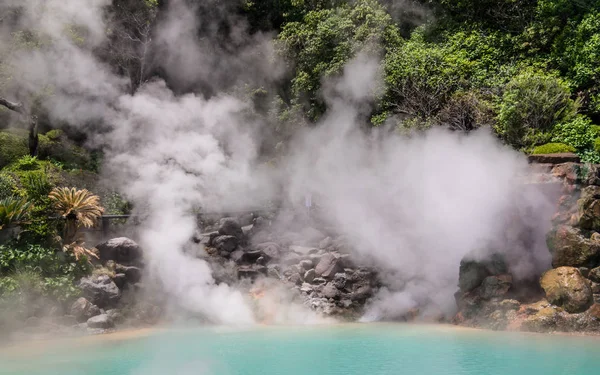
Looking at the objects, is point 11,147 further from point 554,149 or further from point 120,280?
point 554,149

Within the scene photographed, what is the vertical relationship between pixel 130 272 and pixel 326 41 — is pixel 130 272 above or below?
below

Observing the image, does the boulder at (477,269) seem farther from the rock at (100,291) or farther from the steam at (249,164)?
the rock at (100,291)

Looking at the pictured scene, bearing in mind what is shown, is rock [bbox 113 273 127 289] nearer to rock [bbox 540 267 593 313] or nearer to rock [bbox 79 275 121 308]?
rock [bbox 79 275 121 308]

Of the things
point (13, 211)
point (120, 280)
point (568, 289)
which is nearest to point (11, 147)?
point (13, 211)

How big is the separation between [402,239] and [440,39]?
8.58m

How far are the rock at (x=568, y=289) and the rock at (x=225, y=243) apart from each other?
841 centimetres

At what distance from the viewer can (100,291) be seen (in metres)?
13.6

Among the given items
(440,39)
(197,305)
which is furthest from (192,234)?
(440,39)

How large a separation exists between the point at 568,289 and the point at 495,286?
1518 mm

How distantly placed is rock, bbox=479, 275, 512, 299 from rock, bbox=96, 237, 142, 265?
8613mm

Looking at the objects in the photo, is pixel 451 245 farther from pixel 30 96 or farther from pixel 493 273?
pixel 30 96

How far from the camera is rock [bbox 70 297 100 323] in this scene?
13016 millimetres

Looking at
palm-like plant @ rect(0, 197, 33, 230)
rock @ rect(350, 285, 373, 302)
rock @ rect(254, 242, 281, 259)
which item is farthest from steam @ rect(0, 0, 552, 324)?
palm-like plant @ rect(0, 197, 33, 230)

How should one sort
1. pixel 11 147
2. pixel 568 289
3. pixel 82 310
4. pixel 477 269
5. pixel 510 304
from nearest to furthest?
1. pixel 568 289
2. pixel 510 304
3. pixel 477 269
4. pixel 82 310
5. pixel 11 147
